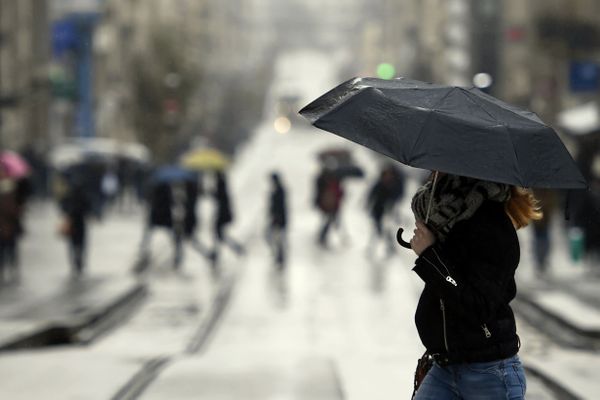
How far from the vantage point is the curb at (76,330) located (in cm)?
1257

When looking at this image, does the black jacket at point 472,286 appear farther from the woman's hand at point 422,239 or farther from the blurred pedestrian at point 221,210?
the blurred pedestrian at point 221,210

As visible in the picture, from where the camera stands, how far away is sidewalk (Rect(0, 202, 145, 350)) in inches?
536

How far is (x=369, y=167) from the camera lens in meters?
67.4

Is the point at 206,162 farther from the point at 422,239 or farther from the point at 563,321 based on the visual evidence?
the point at 422,239

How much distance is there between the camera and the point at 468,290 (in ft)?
14.1

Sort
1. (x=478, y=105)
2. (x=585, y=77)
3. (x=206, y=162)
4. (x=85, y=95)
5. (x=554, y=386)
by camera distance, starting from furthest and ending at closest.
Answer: (x=85, y=95)
(x=585, y=77)
(x=206, y=162)
(x=554, y=386)
(x=478, y=105)

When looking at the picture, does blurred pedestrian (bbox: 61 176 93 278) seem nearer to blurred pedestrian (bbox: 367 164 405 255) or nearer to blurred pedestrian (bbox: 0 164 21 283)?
blurred pedestrian (bbox: 0 164 21 283)

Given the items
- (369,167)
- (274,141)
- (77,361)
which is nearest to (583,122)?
(77,361)

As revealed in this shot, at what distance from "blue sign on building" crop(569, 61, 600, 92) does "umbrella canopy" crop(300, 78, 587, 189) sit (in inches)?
1004

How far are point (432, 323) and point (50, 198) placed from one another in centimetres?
3846

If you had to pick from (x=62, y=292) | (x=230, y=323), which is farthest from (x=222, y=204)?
(x=230, y=323)

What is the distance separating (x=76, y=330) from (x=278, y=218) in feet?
26.0

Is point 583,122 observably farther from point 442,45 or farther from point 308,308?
point 442,45

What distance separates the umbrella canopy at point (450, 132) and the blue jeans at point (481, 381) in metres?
0.61
